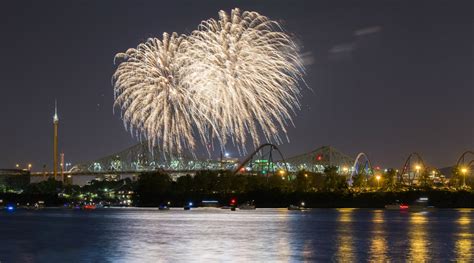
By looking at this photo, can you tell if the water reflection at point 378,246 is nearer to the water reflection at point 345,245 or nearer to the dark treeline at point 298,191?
the water reflection at point 345,245

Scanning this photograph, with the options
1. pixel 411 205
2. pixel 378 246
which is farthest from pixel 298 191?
pixel 378 246

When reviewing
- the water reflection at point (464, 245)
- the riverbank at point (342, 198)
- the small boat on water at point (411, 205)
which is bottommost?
the water reflection at point (464, 245)

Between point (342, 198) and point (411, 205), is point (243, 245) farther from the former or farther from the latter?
point (342, 198)

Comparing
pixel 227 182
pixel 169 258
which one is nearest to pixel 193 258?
pixel 169 258

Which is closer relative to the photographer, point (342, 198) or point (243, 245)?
point (243, 245)

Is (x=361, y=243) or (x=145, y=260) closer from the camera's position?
(x=145, y=260)

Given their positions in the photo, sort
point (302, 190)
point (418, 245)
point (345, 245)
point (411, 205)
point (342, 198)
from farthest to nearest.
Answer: point (302, 190) → point (342, 198) → point (411, 205) → point (345, 245) → point (418, 245)

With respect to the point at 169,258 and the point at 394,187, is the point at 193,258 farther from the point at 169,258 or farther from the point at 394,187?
the point at 394,187

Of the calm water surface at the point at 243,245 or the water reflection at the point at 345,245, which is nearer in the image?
the water reflection at the point at 345,245

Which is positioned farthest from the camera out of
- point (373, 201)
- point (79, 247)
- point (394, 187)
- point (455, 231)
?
point (394, 187)

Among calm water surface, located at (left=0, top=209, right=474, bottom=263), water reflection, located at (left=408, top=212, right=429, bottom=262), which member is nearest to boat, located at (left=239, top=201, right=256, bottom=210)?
calm water surface, located at (left=0, top=209, right=474, bottom=263)

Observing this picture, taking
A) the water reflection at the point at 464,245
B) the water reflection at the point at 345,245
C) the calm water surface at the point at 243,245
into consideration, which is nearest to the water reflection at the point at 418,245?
the calm water surface at the point at 243,245
